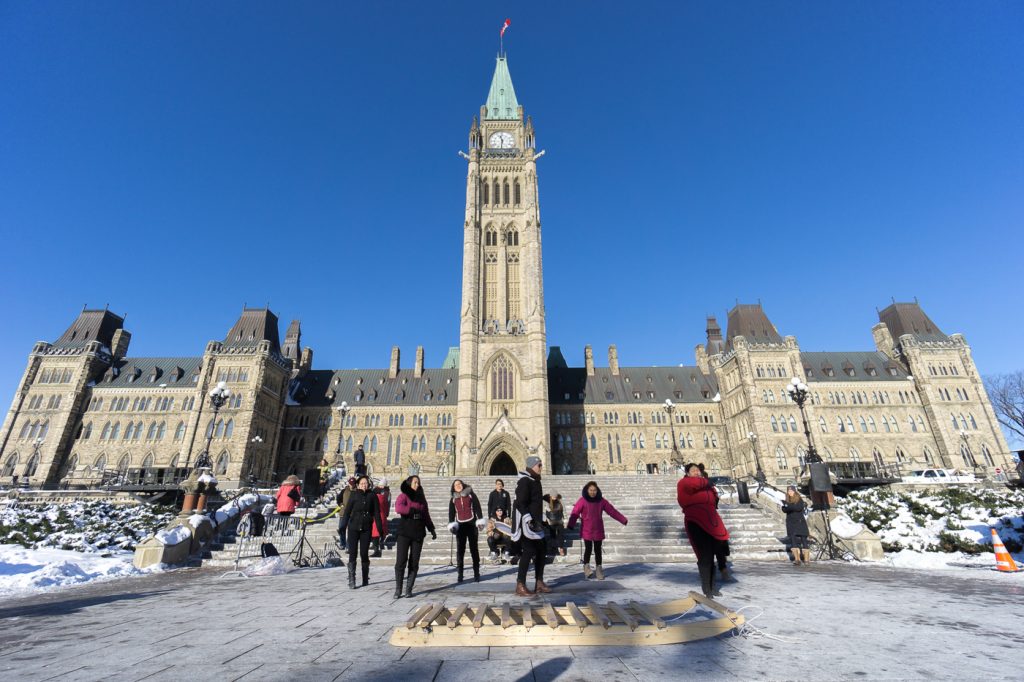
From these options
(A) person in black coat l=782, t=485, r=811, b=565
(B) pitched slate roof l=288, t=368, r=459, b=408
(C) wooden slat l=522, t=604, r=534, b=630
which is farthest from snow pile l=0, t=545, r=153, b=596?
(B) pitched slate roof l=288, t=368, r=459, b=408

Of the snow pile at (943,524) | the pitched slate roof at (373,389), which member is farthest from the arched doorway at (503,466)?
the snow pile at (943,524)

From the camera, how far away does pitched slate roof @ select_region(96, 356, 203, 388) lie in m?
47.0

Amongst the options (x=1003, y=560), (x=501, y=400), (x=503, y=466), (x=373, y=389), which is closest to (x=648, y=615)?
(x=1003, y=560)

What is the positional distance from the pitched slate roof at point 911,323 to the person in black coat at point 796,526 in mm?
52834

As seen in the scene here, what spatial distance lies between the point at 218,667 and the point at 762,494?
17.5 meters

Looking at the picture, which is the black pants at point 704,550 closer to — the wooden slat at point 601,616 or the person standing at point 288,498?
the wooden slat at point 601,616

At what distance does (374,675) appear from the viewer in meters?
3.30

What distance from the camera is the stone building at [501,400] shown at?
40.5 m

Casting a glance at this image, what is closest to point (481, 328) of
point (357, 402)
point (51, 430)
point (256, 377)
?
point (357, 402)

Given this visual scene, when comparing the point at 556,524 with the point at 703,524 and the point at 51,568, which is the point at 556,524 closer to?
the point at 703,524

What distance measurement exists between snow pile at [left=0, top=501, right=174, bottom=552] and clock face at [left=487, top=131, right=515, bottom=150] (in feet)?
145

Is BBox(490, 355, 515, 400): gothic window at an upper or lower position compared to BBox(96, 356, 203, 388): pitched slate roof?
lower

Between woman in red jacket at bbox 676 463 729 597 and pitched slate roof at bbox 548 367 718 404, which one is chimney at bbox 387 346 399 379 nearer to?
pitched slate roof at bbox 548 367 718 404

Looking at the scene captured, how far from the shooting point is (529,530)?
20.8 feet
